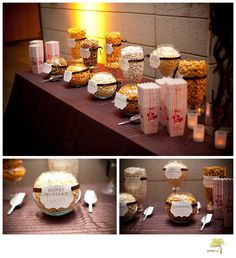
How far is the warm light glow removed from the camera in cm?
244

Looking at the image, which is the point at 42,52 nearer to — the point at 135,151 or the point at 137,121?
the point at 137,121

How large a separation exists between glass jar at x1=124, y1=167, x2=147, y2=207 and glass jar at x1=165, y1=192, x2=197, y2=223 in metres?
0.18

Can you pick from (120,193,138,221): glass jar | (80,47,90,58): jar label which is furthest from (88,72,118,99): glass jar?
(120,193,138,221): glass jar

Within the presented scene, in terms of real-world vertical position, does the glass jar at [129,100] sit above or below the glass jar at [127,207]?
above

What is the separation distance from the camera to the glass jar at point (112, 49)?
1.86 metres

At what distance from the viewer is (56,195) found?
4.06 ft

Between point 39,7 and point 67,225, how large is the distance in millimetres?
2491

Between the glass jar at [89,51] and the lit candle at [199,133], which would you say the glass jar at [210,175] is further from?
the glass jar at [89,51]

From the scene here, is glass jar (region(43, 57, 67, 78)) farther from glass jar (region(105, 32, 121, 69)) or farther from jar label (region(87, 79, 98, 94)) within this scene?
jar label (region(87, 79, 98, 94))

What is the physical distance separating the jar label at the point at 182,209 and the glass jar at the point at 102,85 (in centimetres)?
54

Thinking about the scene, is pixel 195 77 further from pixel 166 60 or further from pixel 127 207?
pixel 127 207

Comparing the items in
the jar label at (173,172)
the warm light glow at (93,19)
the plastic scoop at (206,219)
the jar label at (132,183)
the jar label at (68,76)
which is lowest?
the plastic scoop at (206,219)

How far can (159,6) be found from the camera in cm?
201

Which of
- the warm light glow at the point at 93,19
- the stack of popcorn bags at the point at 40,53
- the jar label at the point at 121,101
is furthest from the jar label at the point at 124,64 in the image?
the warm light glow at the point at 93,19
